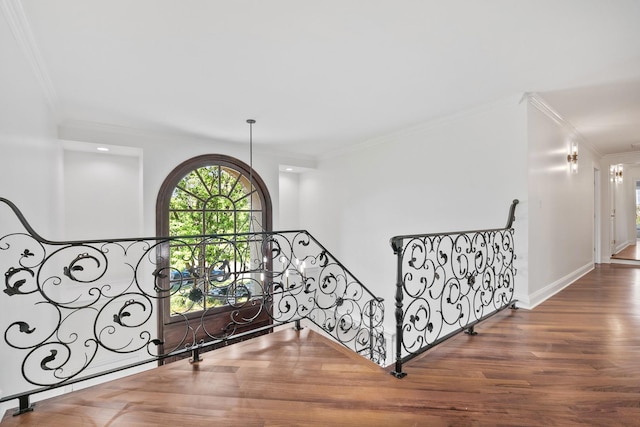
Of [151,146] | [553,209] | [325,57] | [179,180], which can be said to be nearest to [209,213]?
[179,180]

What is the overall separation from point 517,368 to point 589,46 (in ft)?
8.06

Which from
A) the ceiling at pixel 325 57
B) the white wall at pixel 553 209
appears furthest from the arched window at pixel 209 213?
the white wall at pixel 553 209

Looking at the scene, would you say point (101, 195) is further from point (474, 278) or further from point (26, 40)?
point (474, 278)

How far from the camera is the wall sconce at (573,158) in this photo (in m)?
4.28

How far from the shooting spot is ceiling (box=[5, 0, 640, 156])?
1895 millimetres

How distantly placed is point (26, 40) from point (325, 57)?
216cm

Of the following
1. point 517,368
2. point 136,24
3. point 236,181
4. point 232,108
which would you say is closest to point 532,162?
point 517,368

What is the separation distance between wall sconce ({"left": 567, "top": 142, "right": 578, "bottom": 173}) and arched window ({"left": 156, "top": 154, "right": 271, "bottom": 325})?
480 centimetres

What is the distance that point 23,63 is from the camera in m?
2.22

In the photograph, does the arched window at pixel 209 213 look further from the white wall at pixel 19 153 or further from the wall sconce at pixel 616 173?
the wall sconce at pixel 616 173

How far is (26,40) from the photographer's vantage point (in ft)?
6.94

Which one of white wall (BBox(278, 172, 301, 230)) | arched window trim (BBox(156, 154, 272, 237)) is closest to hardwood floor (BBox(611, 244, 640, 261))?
white wall (BBox(278, 172, 301, 230))

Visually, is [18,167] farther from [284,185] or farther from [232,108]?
[284,185]

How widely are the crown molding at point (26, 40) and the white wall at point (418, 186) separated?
4.03 meters
